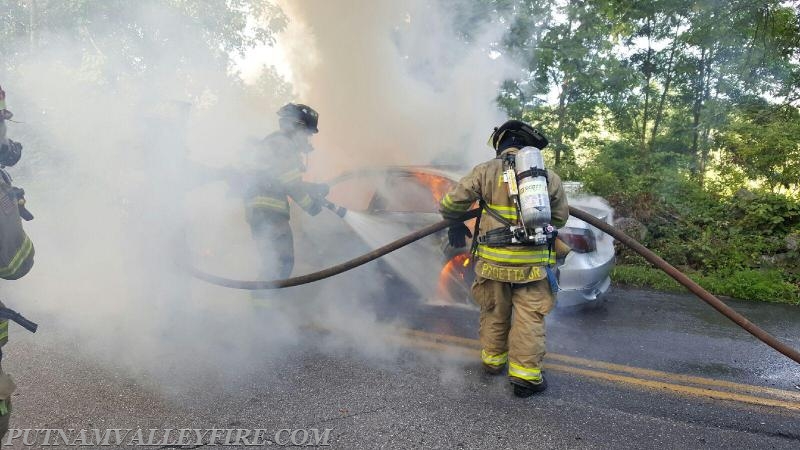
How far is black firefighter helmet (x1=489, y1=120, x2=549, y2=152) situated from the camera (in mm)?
3455

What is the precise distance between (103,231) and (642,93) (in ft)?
42.8

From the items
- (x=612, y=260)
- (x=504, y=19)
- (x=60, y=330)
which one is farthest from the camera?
(x=504, y=19)

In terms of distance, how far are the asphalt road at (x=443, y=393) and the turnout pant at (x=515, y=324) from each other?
18 centimetres

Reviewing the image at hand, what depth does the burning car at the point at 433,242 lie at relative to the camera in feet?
14.5

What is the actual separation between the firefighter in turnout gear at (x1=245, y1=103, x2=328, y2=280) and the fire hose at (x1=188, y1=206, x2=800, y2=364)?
704 mm

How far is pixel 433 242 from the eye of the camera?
193 inches

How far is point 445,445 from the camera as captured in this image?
2650 mm

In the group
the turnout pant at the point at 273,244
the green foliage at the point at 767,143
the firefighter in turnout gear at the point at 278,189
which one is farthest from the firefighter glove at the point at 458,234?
the green foliage at the point at 767,143

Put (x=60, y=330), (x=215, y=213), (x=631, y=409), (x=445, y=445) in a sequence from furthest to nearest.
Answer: (x=215, y=213)
(x=60, y=330)
(x=631, y=409)
(x=445, y=445)

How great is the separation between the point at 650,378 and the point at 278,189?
325 centimetres

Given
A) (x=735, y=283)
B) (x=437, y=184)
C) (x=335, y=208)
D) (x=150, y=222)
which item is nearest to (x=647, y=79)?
(x=735, y=283)

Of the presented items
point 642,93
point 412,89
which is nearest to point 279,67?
point 412,89

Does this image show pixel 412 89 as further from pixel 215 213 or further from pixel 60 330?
pixel 60 330

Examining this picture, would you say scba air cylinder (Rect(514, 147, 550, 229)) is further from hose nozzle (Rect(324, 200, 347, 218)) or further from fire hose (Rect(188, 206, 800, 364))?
hose nozzle (Rect(324, 200, 347, 218))
